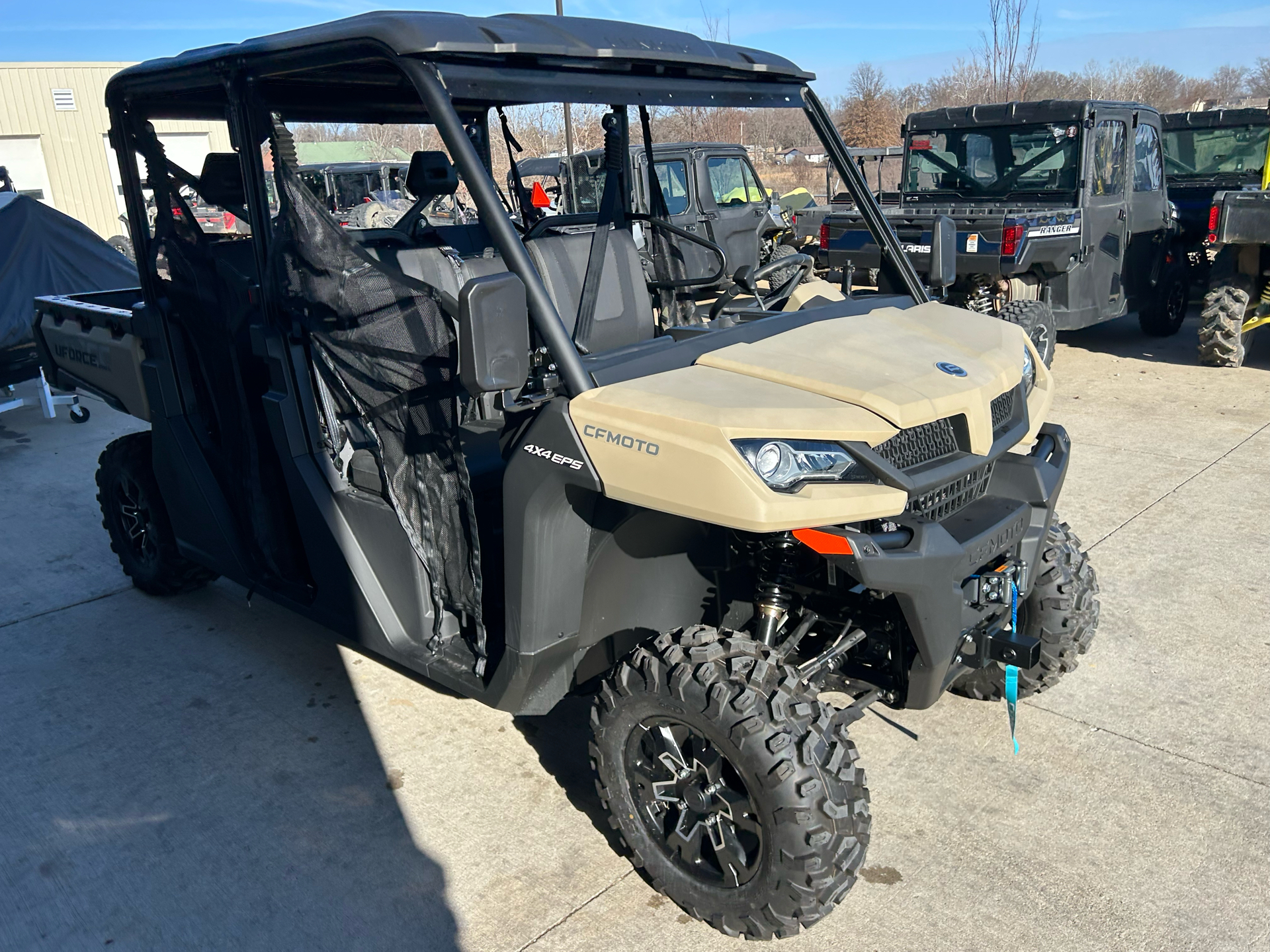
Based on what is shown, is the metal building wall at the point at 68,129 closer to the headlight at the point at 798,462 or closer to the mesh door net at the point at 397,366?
the mesh door net at the point at 397,366

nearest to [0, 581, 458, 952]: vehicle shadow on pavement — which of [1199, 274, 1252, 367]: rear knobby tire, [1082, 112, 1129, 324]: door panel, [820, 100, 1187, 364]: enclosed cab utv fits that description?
[820, 100, 1187, 364]: enclosed cab utv

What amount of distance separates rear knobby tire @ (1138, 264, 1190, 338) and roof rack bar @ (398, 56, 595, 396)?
849cm

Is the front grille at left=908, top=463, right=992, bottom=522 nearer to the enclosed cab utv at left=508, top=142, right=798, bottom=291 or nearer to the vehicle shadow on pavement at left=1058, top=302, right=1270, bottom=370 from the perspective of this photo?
the vehicle shadow on pavement at left=1058, top=302, right=1270, bottom=370

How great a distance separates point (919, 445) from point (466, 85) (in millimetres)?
1359

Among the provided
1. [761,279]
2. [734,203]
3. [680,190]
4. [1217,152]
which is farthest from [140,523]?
[1217,152]

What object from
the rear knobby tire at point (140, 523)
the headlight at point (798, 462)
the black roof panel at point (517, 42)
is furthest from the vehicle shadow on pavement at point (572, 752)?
the black roof panel at point (517, 42)

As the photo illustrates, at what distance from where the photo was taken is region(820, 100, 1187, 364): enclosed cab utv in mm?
7637

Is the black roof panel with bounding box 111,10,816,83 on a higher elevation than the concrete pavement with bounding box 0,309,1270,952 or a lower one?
higher

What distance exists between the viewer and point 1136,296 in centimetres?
908

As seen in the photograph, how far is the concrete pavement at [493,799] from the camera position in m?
2.60

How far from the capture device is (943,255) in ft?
11.1

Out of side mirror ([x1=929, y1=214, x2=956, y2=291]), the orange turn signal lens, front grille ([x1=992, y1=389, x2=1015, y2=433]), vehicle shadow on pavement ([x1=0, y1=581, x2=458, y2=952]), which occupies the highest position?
side mirror ([x1=929, y1=214, x2=956, y2=291])

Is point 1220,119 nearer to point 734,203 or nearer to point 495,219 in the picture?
point 734,203

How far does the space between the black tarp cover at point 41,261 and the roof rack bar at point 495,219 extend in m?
6.93
